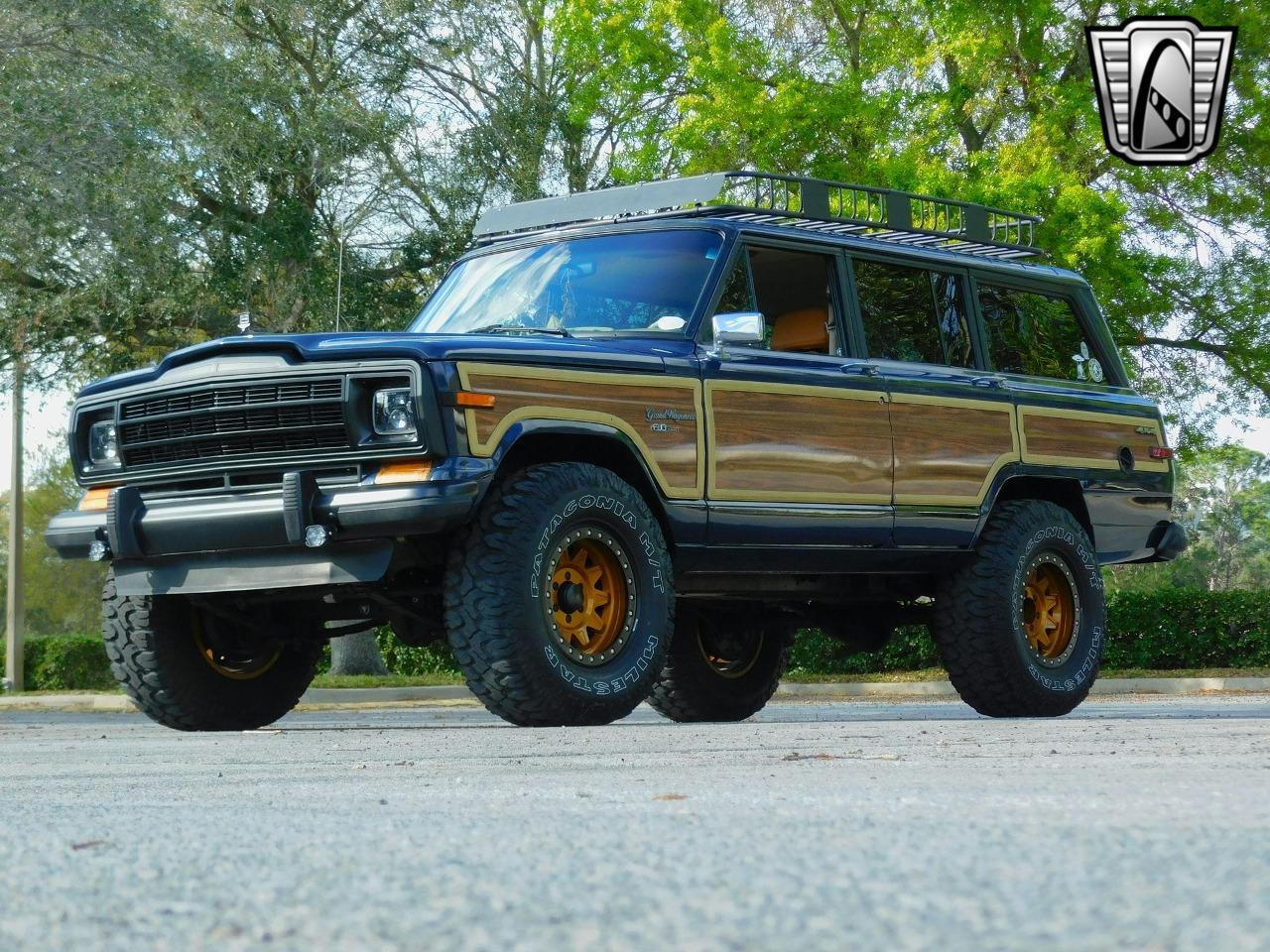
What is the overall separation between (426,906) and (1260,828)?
1.73 m

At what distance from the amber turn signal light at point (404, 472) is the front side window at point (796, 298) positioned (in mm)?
2355

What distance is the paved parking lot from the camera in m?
2.55

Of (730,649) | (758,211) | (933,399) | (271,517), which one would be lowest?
(730,649)

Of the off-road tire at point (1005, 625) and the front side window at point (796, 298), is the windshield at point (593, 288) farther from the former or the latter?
the off-road tire at point (1005, 625)

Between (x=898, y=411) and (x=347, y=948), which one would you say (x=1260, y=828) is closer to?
(x=347, y=948)

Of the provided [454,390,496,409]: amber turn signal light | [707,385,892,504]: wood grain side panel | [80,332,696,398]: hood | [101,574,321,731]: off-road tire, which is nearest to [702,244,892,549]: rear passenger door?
[707,385,892,504]: wood grain side panel

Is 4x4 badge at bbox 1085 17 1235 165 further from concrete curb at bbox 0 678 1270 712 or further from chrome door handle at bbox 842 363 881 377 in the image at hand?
chrome door handle at bbox 842 363 881 377

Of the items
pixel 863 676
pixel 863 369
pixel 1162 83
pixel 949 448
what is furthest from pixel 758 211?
pixel 1162 83

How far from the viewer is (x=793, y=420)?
28.8 ft

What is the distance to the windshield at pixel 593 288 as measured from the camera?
8.74m

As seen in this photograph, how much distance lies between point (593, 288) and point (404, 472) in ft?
6.42

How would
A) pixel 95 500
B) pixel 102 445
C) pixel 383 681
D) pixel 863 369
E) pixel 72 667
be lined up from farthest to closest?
1. pixel 72 667
2. pixel 383 681
3. pixel 863 369
4. pixel 102 445
5. pixel 95 500

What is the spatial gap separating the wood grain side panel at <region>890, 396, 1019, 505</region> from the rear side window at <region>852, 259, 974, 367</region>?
331 millimetres

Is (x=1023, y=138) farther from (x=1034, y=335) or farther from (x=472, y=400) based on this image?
(x=472, y=400)
